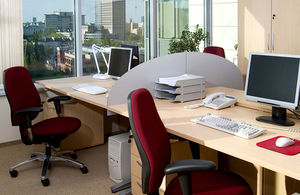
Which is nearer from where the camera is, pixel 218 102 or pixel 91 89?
pixel 218 102

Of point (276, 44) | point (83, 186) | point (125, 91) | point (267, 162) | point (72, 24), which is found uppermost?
point (72, 24)

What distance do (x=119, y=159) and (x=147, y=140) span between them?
135 centimetres

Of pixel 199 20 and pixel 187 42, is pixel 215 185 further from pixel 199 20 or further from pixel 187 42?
pixel 199 20

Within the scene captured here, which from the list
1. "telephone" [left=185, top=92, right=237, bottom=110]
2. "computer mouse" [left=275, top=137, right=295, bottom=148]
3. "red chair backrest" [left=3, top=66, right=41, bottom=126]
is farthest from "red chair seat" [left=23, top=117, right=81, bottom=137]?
"computer mouse" [left=275, top=137, right=295, bottom=148]

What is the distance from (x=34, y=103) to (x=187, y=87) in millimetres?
1565

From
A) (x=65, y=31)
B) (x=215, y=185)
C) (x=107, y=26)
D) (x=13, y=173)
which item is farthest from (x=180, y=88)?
(x=107, y=26)

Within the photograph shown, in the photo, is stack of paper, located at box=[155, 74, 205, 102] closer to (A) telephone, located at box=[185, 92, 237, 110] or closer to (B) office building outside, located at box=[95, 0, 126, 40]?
(A) telephone, located at box=[185, 92, 237, 110]

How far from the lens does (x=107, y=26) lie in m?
5.11

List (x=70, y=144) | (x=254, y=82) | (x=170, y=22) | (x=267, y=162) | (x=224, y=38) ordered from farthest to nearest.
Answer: (x=224, y=38) → (x=170, y=22) → (x=70, y=144) → (x=254, y=82) → (x=267, y=162)

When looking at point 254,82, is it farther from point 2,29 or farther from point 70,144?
point 2,29

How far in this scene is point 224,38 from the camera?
6508 mm

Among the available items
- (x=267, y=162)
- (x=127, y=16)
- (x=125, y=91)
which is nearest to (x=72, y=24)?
(x=127, y=16)

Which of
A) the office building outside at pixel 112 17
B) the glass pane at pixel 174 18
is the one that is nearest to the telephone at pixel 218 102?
the office building outside at pixel 112 17

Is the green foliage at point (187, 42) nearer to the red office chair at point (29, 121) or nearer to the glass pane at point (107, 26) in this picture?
the glass pane at point (107, 26)
